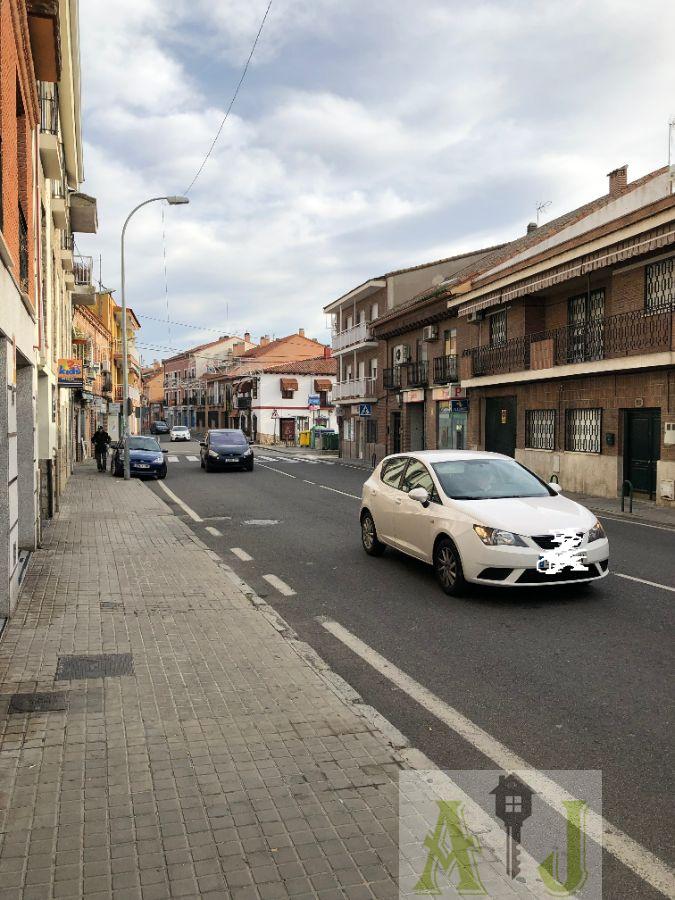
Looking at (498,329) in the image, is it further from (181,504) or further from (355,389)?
(355,389)

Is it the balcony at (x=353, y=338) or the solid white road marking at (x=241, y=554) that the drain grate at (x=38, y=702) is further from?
the balcony at (x=353, y=338)

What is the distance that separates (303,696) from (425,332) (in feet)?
95.5

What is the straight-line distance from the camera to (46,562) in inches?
374

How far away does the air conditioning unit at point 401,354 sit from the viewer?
1396 inches

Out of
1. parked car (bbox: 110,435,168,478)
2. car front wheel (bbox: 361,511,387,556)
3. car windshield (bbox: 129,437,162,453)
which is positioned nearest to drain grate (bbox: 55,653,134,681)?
car front wheel (bbox: 361,511,387,556)

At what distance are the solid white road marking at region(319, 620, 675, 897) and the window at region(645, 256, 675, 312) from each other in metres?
15.3

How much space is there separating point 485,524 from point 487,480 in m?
1.30

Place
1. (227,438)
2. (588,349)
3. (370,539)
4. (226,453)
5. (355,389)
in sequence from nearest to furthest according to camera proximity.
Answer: (370,539) < (588,349) < (226,453) < (227,438) < (355,389)

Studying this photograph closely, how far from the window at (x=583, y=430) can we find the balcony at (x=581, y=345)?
155 cm

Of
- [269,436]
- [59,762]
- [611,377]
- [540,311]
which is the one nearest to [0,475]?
[59,762]

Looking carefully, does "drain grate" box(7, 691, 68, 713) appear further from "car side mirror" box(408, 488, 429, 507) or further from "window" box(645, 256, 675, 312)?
"window" box(645, 256, 675, 312)

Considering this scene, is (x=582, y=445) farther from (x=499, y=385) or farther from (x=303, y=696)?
(x=303, y=696)

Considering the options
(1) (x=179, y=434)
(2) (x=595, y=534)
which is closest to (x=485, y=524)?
(2) (x=595, y=534)

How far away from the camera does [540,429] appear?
79.4 ft
